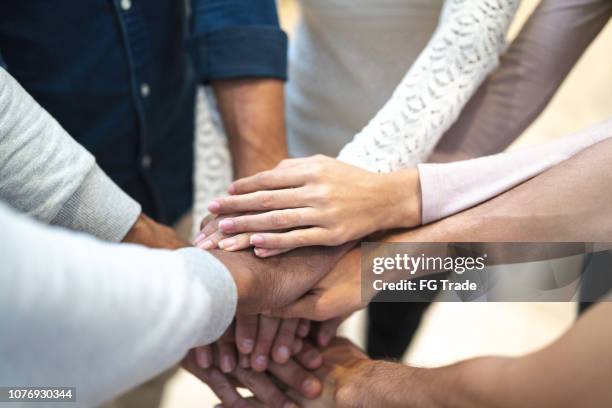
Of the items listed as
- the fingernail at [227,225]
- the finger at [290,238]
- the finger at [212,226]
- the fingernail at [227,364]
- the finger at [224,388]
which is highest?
the finger at [290,238]

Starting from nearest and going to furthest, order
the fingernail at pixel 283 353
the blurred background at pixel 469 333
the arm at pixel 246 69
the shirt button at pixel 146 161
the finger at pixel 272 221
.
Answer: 1. the finger at pixel 272 221
2. the fingernail at pixel 283 353
3. the arm at pixel 246 69
4. the shirt button at pixel 146 161
5. the blurred background at pixel 469 333

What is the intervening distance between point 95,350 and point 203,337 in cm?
18

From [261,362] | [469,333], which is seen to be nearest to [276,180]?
[261,362]

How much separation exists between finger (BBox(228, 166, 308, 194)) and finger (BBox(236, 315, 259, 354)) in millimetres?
185

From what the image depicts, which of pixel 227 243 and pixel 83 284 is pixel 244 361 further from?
pixel 83 284

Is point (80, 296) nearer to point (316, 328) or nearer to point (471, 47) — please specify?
point (316, 328)

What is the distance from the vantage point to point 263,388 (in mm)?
1016

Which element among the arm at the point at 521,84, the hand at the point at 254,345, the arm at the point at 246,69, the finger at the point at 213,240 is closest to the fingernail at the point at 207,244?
the finger at the point at 213,240

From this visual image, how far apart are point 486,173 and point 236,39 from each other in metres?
0.46

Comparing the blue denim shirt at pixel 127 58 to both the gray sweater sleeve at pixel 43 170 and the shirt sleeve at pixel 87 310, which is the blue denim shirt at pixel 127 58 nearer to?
the gray sweater sleeve at pixel 43 170

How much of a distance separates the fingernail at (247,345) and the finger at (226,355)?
0.04 m

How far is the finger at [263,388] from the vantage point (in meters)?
1.01

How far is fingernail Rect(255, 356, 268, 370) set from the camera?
3.27ft

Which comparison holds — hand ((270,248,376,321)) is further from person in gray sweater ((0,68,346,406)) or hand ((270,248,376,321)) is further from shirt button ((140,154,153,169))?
shirt button ((140,154,153,169))
